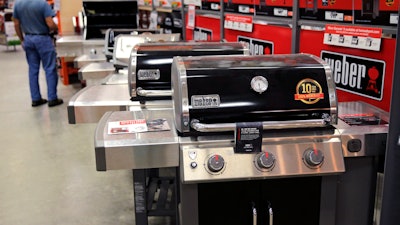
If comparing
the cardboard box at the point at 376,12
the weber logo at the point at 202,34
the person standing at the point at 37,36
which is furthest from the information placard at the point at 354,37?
the person standing at the point at 37,36

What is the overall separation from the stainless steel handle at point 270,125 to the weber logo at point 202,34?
9.25 feet

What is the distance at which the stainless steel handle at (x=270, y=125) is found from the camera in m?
1.77

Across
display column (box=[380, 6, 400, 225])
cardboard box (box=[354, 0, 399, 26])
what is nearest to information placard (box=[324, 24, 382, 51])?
cardboard box (box=[354, 0, 399, 26])

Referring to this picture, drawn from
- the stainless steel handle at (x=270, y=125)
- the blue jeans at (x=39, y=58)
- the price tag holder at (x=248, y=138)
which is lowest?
the blue jeans at (x=39, y=58)

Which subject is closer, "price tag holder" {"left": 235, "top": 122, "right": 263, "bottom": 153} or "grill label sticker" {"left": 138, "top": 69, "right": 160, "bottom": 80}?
"price tag holder" {"left": 235, "top": 122, "right": 263, "bottom": 153}

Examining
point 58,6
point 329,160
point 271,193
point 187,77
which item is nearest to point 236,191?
point 271,193

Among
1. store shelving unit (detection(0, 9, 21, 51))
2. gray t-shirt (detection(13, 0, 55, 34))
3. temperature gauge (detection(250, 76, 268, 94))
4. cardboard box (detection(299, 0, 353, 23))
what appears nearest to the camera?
temperature gauge (detection(250, 76, 268, 94))

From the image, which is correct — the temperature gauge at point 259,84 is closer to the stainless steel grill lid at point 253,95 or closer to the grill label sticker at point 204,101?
the stainless steel grill lid at point 253,95

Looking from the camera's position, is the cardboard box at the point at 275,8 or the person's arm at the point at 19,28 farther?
the person's arm at the point at 19,28

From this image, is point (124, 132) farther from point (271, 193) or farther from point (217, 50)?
point (217, 50)

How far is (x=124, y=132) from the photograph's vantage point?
1.87 m

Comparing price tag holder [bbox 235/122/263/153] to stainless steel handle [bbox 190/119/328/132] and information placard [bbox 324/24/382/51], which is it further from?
information placard [bbox 324/24/382/51]

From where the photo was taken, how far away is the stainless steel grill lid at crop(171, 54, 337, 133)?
5.90 ft

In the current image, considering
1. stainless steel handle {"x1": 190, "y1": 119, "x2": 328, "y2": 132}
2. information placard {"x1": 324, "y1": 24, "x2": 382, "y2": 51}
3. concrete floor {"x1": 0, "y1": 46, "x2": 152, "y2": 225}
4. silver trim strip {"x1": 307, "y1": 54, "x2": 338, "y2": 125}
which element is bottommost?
concrete floor {"x1": 0, "y1": 46, "x2": 152, "y2": 225}
